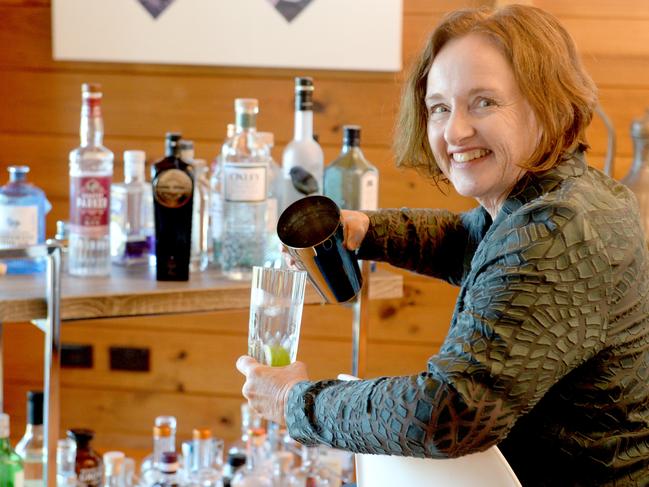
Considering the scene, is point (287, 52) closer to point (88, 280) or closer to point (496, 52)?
point (88, 280)

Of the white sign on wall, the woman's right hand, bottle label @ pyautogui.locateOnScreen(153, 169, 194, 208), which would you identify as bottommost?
the woman's right hand

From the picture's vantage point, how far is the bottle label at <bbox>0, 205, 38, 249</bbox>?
1.83 m

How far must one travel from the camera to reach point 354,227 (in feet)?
5.25

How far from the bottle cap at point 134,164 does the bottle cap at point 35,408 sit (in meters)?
0.45

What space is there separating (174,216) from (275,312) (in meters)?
0.50

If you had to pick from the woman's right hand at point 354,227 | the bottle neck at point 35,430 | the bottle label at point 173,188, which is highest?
the bottle label at point 173,188

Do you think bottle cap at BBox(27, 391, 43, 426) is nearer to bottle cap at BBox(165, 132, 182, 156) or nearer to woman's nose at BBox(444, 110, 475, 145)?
bottle cap at BBox(165, 132, 182, 156)

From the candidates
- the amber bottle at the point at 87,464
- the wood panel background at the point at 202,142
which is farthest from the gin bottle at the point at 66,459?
the wood panel background at the point at 202,142

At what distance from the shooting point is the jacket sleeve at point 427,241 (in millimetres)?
1637

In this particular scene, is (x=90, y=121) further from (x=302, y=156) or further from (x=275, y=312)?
(x=275, y=312)

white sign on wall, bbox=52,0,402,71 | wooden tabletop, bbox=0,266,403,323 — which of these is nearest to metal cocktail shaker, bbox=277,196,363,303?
wooden tabletop, bbox=0,266,403,323

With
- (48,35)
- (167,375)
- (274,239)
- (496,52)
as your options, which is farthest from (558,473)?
(48,35)

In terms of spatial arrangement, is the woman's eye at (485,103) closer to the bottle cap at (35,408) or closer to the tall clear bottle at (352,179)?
the tall clear bottle at (352,179)

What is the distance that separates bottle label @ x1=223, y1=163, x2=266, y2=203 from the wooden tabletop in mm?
157
